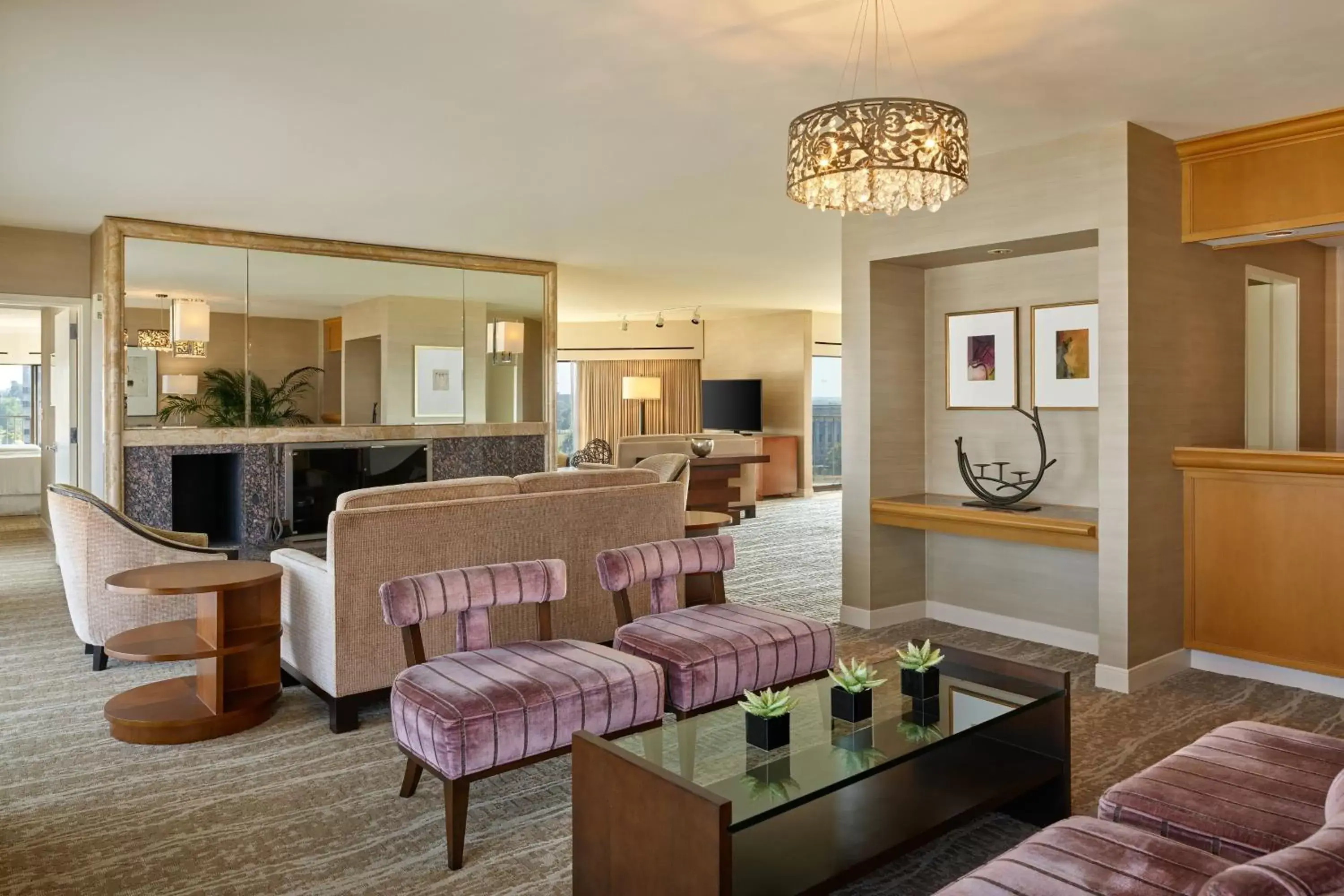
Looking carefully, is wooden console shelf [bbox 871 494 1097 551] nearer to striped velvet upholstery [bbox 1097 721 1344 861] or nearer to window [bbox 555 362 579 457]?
striped velvet upholstery [bbox 1097 721 1344 861]

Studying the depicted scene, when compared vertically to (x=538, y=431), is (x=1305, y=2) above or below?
above

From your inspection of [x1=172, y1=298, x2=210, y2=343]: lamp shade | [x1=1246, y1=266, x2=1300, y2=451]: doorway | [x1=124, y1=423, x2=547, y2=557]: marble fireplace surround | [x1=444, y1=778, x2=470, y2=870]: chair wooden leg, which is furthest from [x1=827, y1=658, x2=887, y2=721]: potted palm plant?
[x1=172, y1=298, x2=210, y2=343]: lamp shade

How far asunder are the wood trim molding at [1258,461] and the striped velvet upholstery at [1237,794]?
2253 millimetres

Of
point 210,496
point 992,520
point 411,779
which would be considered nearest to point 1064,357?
point 992,520

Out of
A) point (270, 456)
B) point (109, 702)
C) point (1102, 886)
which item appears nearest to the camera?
point (1102, 886)

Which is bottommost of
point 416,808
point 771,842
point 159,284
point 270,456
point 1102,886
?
point 416,808

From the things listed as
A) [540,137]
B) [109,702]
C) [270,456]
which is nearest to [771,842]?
[109,702]

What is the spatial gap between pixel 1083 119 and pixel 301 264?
5.61m

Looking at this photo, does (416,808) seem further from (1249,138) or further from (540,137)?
(1249,138)

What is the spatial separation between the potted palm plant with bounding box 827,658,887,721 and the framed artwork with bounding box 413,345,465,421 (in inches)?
227

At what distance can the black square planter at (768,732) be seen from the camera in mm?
2346

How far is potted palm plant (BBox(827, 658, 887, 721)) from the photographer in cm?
256

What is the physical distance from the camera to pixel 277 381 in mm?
7047

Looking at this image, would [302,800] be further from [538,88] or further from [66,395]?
[66,395]
